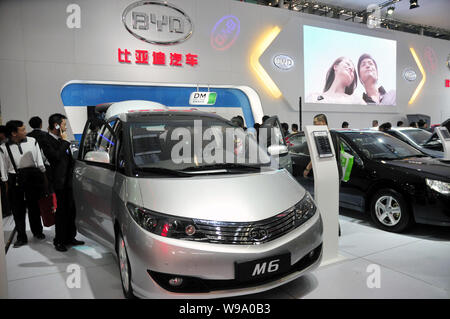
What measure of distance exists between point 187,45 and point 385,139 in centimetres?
685

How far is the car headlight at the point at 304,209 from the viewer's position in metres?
2.27

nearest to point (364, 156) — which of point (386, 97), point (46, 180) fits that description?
point (46, 180)

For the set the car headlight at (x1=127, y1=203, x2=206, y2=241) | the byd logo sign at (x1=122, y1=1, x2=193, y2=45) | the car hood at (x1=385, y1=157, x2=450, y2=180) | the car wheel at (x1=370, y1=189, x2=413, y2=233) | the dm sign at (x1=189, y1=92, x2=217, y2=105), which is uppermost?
the byd logo sign at (x1=122, y1=1, x2=193, y2=45)

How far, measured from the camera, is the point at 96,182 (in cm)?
287

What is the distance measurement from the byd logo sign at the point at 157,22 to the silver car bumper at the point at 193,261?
322 inches

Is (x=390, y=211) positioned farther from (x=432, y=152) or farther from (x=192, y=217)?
(x=192, y=217)

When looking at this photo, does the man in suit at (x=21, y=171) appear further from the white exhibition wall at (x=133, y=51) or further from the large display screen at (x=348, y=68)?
the large display screen at (x=348, y=68)

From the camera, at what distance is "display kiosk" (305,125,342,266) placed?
9.39 ft

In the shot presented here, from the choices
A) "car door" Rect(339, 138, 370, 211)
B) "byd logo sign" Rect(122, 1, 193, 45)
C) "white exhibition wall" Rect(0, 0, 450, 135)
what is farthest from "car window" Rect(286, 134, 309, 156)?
"byd logo sign" Rect(122, 1, 193, 45)

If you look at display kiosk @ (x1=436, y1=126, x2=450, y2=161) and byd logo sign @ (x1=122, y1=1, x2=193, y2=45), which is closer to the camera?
display kiosk @ (x1=436, y1=126, x2=450, y2=161)

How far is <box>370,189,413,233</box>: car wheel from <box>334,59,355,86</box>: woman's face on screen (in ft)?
30.2

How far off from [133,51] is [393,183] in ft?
25.2

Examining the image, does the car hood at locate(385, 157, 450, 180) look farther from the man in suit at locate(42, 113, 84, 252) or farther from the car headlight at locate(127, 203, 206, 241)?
the man in suit at locate(42, 113, 84, 252)

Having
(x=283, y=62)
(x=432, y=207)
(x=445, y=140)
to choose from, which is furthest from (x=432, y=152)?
(x=283, y=62)
